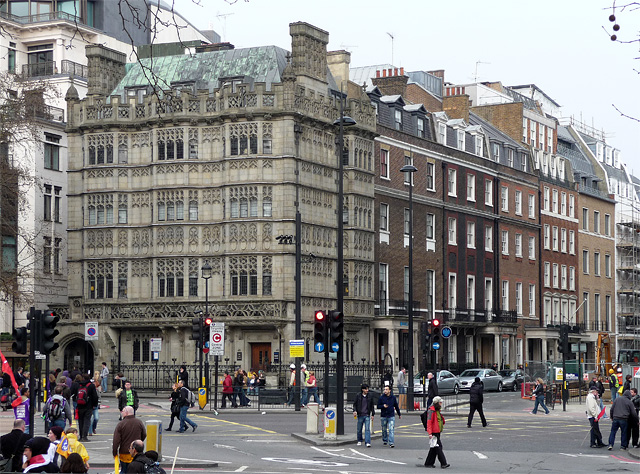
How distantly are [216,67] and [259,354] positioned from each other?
52.5ft

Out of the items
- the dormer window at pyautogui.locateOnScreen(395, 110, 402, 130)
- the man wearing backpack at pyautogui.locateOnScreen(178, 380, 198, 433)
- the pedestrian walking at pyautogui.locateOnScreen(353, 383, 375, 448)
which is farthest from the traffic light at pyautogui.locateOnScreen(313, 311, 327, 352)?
the dormer window at pyautogui.locateOnScreen(395, 110, 402, 130)

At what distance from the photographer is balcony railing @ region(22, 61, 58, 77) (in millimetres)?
73688

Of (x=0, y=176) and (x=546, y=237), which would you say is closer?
(x=0, y=176)

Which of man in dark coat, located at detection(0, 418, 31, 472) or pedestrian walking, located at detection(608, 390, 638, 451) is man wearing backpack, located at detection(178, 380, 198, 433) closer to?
pedestrian walking, located at detection(608, 390, 638, 451)

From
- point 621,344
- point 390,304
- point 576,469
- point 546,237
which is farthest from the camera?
point 621,344

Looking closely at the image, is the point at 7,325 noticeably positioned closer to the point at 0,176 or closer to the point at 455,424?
the point at 0,176

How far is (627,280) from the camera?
3927 inches

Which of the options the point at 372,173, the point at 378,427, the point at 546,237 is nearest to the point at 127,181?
the point at 372,173

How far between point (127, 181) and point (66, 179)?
7607 millimetres

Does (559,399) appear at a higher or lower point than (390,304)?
lower

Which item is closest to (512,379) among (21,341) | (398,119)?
(398,119)

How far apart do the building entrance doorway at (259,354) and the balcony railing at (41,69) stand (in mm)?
24274

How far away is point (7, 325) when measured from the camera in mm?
66250

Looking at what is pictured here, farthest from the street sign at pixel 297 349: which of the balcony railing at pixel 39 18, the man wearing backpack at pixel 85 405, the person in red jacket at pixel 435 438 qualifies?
the balcony railing at pixel 39 18
